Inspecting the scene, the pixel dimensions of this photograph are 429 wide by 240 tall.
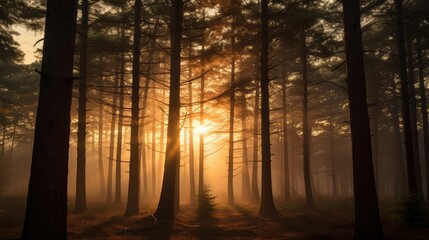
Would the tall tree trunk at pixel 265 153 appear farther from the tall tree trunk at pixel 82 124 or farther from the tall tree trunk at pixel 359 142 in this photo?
the tall tree trunk at pixel 82 124

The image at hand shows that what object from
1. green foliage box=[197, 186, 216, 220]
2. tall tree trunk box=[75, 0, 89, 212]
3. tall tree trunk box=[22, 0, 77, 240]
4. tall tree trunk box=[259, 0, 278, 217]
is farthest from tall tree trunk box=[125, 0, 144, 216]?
tall tree trunk box=[22, 0, 77, 240]

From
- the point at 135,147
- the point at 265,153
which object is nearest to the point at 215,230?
the point at 265,153

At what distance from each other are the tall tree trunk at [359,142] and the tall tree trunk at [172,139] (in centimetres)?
629

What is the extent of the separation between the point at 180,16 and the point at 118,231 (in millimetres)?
8141

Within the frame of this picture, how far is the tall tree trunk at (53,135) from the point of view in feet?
16.3

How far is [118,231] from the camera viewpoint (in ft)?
33.4

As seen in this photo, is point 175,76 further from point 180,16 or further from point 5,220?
point 5,220

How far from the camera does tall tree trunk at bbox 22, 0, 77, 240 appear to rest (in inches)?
195

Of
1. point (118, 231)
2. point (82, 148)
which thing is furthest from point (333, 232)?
point (82, 148)

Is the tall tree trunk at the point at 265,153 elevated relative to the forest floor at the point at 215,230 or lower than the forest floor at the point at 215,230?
elevated

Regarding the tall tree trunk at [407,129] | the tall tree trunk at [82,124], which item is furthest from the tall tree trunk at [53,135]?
the tall tree trunk at [407,129]

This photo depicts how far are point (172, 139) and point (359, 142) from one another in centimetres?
658

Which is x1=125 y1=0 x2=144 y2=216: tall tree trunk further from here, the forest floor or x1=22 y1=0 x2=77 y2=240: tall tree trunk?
x1=22 y1=0 x2=77 y2=240: tall tree trunk

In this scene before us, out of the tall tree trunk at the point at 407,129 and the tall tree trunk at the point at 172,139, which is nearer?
the tall tree trunk at the point at 172,139
